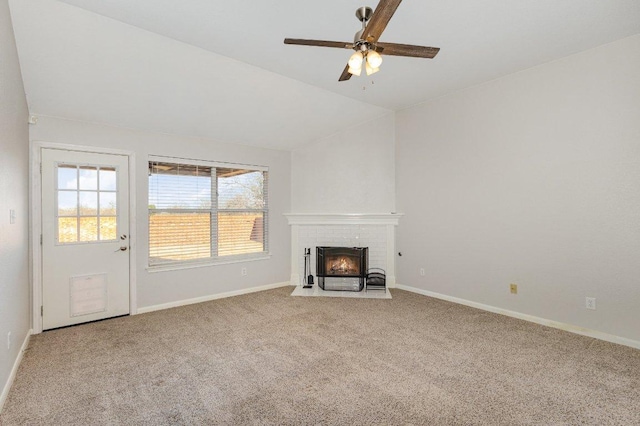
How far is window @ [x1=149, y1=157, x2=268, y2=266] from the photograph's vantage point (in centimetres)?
433

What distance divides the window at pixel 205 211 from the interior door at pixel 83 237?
15.8 inches

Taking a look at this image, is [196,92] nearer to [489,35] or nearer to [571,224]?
[489,35]

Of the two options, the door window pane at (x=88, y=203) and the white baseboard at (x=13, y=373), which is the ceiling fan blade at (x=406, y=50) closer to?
the white baseboard at (x=13, y=373)

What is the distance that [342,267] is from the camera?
17.0 feet

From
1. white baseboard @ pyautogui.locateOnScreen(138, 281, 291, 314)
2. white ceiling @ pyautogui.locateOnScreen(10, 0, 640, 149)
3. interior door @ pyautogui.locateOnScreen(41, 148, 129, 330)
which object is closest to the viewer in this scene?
white ceiling @ pyautogui.locateOnScreen(10, 0, 640, 149)

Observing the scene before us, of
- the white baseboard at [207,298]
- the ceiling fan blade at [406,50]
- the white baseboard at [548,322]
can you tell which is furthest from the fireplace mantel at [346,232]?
the ceiling fan blade at [406,50]

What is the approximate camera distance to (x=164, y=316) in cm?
397

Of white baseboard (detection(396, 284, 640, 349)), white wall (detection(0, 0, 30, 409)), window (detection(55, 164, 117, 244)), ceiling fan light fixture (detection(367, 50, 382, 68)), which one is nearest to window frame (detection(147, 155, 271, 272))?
window (detection(55, 164, 117, 244))

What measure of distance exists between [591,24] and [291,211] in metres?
4.44

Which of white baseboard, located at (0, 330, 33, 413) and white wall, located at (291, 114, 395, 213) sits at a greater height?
→ white wall, located at (291, 114, 395, 213)

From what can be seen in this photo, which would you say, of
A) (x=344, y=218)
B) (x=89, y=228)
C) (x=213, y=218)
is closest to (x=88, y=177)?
(x=89, y=228)

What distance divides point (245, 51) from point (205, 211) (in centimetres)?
248

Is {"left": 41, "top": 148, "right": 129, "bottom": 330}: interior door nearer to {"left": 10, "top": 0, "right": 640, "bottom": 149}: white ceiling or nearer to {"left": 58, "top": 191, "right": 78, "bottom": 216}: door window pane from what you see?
{"left": 58, "top": 191, "right": 78, "bottom": 216}: door window pane

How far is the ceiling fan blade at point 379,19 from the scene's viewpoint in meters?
1.72
